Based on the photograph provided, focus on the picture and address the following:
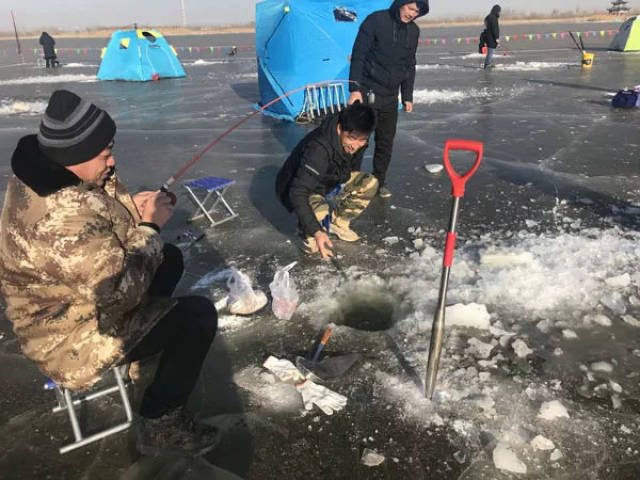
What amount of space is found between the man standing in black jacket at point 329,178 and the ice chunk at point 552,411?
1.63m

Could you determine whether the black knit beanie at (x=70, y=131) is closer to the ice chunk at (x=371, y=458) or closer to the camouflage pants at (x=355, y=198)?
the ice chunk at (x=371, y=458)

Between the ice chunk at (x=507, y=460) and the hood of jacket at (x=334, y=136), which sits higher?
the hood of jacket at (x=334, y=136)

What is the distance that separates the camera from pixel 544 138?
7.73 m

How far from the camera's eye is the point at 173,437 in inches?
86.6

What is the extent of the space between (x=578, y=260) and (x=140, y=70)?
1814 centimetres

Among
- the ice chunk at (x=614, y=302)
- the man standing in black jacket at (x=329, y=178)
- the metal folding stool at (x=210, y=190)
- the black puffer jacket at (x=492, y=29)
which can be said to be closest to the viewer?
the ice chunk at (x=614, y=302)

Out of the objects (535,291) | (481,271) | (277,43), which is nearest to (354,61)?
(481,271)

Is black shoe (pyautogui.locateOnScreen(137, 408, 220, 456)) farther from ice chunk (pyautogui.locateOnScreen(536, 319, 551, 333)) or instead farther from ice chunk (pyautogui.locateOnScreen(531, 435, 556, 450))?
ice chunk (pyautogui.locateOnScreen(536, 319, 551, 333))

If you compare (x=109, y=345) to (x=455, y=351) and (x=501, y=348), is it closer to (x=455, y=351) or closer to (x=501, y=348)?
(x=455, y=351)

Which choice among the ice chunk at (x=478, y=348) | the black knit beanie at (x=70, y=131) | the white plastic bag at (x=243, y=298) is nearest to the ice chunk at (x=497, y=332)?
the ice chunk at (x=478, y=348)

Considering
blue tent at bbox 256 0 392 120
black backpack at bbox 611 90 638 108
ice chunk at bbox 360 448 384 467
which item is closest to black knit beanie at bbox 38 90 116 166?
ice chunk at bbox 360 448 384 467

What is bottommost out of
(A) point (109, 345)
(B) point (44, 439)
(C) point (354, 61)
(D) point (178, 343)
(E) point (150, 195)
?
(B) point (44, 439)

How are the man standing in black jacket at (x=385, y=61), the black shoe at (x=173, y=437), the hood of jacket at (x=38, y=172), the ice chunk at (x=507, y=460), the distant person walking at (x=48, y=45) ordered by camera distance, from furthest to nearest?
the distant person walking at (x=48, y=45), the man standing in black jacket at (x=385, y=61), the black shoe at (x=173, y=437), the ice chunk at (x=507, y=460), the hood of jacket at (x=38, y=172)

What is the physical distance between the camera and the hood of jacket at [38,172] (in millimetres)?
1701
